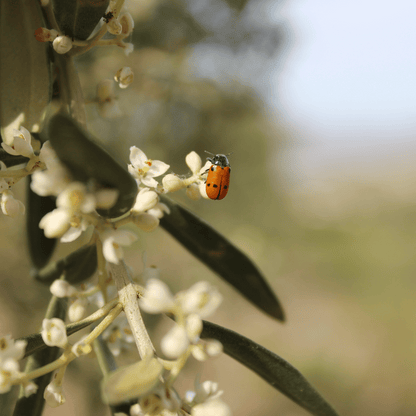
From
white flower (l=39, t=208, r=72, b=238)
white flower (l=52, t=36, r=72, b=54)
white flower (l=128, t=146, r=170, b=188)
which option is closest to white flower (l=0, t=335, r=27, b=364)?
white flower (l=39, t=208, r=72, b=238)

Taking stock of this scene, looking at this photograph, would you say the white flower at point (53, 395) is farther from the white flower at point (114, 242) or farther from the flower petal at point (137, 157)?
the flower petal at point (137, 157)

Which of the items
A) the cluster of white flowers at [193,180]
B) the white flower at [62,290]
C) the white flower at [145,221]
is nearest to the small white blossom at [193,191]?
the cluster of white flowers at [193,180]

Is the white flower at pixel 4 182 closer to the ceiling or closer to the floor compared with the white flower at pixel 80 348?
closer to the ceiling

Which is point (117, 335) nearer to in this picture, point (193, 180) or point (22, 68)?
point (193, 180)

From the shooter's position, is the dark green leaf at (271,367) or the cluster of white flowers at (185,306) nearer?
the cluster of white flowers at (185,306)

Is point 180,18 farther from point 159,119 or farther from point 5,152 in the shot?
point 5,152

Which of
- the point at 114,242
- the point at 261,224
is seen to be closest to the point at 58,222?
the point at 114,242
